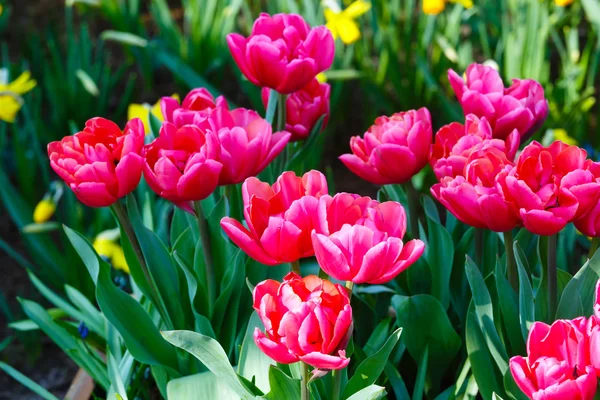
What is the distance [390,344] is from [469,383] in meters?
0.25

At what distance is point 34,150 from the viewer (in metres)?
2.12

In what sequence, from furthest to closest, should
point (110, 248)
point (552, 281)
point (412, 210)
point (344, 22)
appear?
point (344, 22), point (110, 248), point (412, 210), point (552, 281)

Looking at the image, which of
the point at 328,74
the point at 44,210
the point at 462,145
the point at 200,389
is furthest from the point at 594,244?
the point at 328,74

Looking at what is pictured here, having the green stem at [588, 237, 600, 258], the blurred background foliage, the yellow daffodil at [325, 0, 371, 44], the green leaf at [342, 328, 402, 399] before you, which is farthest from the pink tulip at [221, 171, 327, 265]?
the yellow daffodil at [325, 0, 371, 44]

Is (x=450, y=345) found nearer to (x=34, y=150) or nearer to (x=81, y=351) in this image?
(x=81, y=351)

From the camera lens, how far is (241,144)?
0.93 m

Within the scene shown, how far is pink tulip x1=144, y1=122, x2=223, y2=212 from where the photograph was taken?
2.86ft

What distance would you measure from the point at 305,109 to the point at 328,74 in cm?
112

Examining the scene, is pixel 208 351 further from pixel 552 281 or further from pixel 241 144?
pixel 552 281

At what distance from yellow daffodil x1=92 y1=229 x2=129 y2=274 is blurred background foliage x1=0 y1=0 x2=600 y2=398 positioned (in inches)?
6.7

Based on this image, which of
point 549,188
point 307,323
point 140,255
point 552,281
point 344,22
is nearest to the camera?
point 307,323

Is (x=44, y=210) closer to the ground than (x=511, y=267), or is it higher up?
closer to the ground

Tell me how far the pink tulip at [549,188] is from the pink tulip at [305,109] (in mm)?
416

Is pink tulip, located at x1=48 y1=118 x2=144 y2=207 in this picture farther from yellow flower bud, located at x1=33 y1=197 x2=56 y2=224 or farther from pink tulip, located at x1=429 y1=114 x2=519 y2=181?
yellow flower bud, located at x1=33 y1=197 x2=56 y2=224
